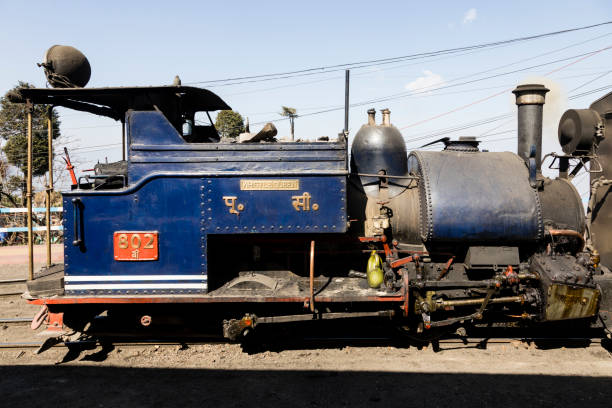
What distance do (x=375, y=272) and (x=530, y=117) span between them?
3313 mm

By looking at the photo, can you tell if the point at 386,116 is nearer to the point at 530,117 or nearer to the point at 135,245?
the point at 530,117

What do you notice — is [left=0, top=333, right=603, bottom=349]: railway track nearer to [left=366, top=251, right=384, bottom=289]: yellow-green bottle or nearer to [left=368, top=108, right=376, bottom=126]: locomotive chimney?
[left=366, top=251, right=384, bottom=289]: yellow-green bottle

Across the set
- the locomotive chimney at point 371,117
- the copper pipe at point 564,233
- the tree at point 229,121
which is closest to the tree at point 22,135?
the tree at point 229,121

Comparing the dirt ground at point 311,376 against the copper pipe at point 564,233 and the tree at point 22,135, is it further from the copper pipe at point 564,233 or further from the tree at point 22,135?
the tree at point 22,135

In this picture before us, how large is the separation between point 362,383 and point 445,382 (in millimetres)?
927

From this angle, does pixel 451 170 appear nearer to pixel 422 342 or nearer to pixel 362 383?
pixel 422 342

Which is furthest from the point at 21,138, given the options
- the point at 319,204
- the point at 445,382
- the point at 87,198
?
the point at 445,382

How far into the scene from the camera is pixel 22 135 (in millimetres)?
24797

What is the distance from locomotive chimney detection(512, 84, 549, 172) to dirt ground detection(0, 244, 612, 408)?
2.76 meters

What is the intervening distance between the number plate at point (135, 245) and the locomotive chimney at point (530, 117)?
17.1ft

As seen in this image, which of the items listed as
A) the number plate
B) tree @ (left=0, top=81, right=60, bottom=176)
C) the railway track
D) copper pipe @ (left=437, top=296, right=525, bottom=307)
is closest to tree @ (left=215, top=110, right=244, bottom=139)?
tree @ (left=0, top=81, right=60, bottom=176)

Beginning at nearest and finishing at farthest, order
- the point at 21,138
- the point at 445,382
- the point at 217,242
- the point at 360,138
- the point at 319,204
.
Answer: the point at 445,382 < the point at 319,204 < the point at 217,242 < the point at 360,138 < the point at 21,138

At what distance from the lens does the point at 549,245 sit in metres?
5.74

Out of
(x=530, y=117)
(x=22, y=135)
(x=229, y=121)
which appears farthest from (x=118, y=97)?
(x=22, y=135)
